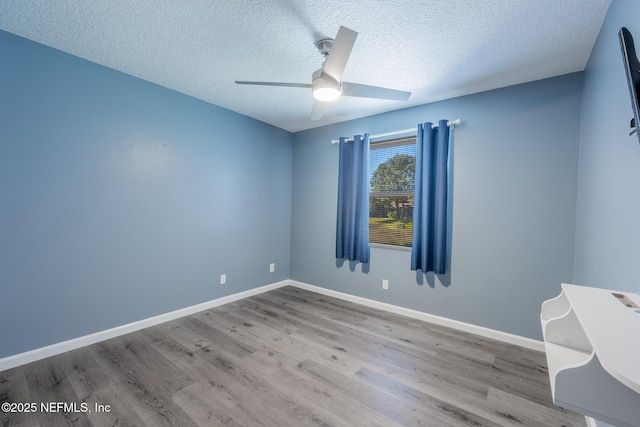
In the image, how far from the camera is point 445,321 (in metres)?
2.88

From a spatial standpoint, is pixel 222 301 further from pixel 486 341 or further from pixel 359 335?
pixel 486 341

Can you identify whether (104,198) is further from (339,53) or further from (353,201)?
(353,201)

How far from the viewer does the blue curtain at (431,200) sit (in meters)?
2.85

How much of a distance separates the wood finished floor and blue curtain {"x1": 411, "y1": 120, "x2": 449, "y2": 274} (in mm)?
787

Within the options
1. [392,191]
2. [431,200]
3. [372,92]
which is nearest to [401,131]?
[392,191]

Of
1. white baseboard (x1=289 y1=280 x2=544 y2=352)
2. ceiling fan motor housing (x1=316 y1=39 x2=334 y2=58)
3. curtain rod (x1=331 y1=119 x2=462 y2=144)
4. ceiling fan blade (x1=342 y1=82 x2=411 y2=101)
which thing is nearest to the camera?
ceiling fan motor housing (x1=316 y1=39 x2=334 y2=58)

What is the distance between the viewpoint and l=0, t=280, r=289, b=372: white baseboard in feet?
6.61

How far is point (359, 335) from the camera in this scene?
2654mm

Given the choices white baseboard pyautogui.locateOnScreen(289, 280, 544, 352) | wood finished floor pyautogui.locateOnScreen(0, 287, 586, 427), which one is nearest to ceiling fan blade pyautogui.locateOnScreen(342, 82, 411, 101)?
wood finished floor pyautogui.locateOnScreen(0, 287, 586, 427)

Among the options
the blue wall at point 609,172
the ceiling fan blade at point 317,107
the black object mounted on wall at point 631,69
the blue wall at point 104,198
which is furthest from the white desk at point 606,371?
the blue wall at point 104,198

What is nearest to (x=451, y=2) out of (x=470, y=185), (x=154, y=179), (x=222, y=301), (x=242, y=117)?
(x=470, y=185)

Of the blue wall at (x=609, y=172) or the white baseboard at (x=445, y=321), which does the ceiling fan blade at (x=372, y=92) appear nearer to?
the blue wall at (x=609, y=172)

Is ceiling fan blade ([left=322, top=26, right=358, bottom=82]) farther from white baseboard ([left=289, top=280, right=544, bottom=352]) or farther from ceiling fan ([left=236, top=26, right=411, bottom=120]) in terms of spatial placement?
white baseboard ([left=289, top=280, right=544, bottom=352])

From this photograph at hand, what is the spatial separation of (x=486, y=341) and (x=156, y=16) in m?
3.89
